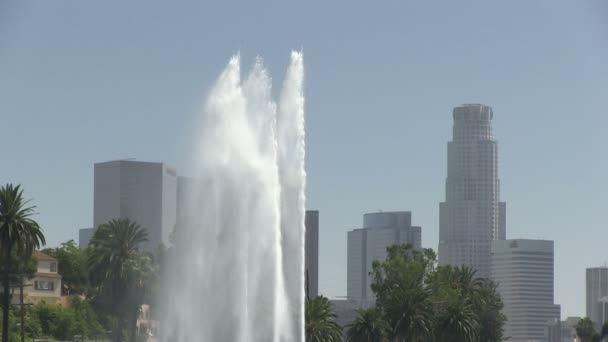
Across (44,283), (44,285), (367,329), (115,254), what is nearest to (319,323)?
(367,329)

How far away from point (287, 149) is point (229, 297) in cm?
1040

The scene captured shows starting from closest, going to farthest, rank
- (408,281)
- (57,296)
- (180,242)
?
(180,242) < (408,281) < (57,296)

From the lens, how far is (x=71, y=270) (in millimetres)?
155875

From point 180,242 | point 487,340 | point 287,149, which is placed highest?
point 287,149

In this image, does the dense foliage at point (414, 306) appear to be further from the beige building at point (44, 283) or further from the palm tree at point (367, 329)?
the beige building at point (44, 283)

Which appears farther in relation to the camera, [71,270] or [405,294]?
[71,270]

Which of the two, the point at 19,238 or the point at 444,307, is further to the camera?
the point at 444,307

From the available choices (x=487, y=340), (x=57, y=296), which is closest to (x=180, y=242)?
(x=57, y=296)

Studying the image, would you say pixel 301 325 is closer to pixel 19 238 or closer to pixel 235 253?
pixel 235 253

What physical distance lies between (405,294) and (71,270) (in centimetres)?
4907

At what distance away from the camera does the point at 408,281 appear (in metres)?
127

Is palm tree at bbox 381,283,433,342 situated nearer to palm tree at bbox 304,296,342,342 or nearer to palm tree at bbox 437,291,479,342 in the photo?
palm tree at bbox 437,291,479,342

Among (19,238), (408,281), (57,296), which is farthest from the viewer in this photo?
(57,296)

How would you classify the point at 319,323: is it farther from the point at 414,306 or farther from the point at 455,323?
the point at 455,323
